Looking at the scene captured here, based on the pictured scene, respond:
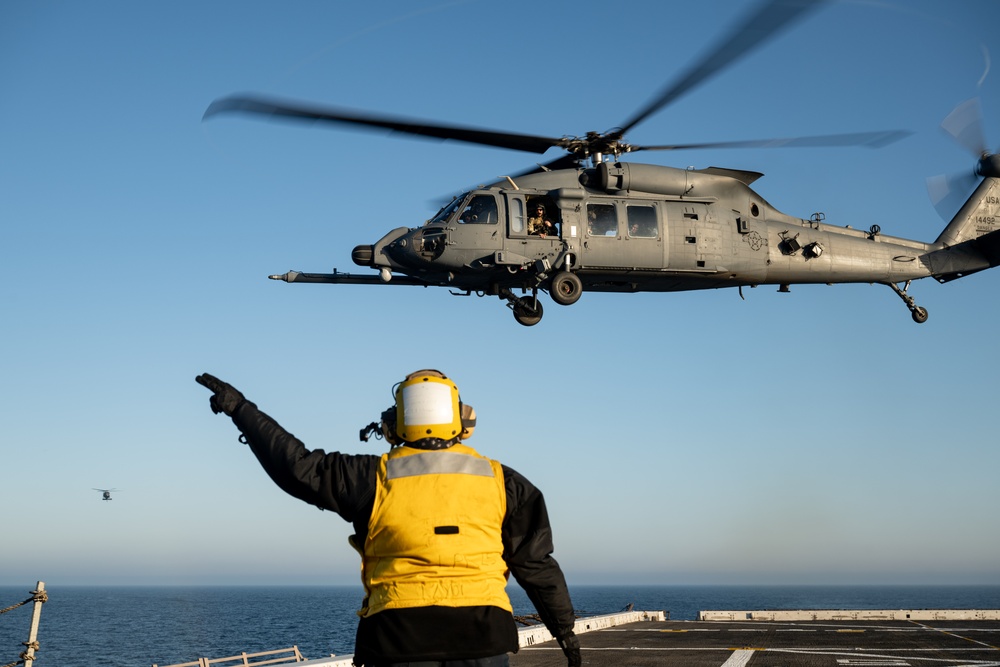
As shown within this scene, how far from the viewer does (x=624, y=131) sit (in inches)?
724

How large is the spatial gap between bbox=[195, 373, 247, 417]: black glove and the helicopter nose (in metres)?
13.9

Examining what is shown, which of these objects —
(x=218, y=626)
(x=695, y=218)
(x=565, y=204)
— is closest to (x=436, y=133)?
(x=565, y=204)

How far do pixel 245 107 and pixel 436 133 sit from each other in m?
3.35

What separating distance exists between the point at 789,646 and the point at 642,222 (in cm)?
898

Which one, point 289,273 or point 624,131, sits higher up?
point 624,131

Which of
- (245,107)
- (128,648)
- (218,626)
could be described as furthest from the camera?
(218,626)

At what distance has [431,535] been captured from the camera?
430 cm

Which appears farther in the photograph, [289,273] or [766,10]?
[289,273]

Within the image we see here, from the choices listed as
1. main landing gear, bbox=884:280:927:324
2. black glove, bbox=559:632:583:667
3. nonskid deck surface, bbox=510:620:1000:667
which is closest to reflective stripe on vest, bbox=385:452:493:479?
black glove, bbox=559:632:583:667

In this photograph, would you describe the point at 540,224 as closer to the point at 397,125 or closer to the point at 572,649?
the point at 397,125

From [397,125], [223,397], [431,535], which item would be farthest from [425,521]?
[397,125]

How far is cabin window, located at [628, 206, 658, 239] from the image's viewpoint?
18970mm

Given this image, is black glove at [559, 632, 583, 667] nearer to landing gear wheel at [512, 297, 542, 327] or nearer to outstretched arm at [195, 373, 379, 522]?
outstretched arm at [195, 373, 379, 522]

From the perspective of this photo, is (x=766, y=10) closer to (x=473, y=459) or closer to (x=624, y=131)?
(x=624, y=131)
